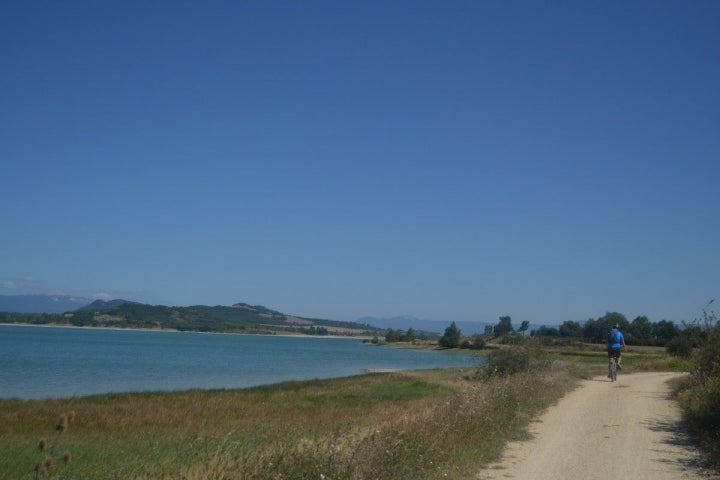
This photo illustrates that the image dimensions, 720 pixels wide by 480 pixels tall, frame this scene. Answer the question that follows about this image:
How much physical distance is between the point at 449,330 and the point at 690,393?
14262 cm

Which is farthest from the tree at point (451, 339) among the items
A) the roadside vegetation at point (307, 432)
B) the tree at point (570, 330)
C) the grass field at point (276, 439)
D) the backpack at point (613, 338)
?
the backpack at point (613, 338)

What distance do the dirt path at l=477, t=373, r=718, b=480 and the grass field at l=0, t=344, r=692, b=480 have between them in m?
0.51

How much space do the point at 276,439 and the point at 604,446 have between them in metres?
6.02

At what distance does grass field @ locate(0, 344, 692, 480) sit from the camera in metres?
9.02

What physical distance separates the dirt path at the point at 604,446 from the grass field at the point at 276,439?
513 mm

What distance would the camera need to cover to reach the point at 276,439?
1223 centimetres

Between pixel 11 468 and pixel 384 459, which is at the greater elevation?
pixel 384 459

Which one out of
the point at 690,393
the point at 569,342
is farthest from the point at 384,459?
the point at 569,342

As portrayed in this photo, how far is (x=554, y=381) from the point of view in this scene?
71.3 feet

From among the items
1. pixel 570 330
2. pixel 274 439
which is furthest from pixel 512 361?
pixel 570 330

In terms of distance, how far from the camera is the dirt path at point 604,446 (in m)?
10.3

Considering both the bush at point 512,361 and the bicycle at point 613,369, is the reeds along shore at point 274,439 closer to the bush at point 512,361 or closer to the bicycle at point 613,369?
the bicycle at point 613,369

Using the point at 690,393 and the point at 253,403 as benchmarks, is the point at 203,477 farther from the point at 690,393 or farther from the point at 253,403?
the point at 253,403

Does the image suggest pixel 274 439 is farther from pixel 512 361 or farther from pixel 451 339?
pixel 451 339
